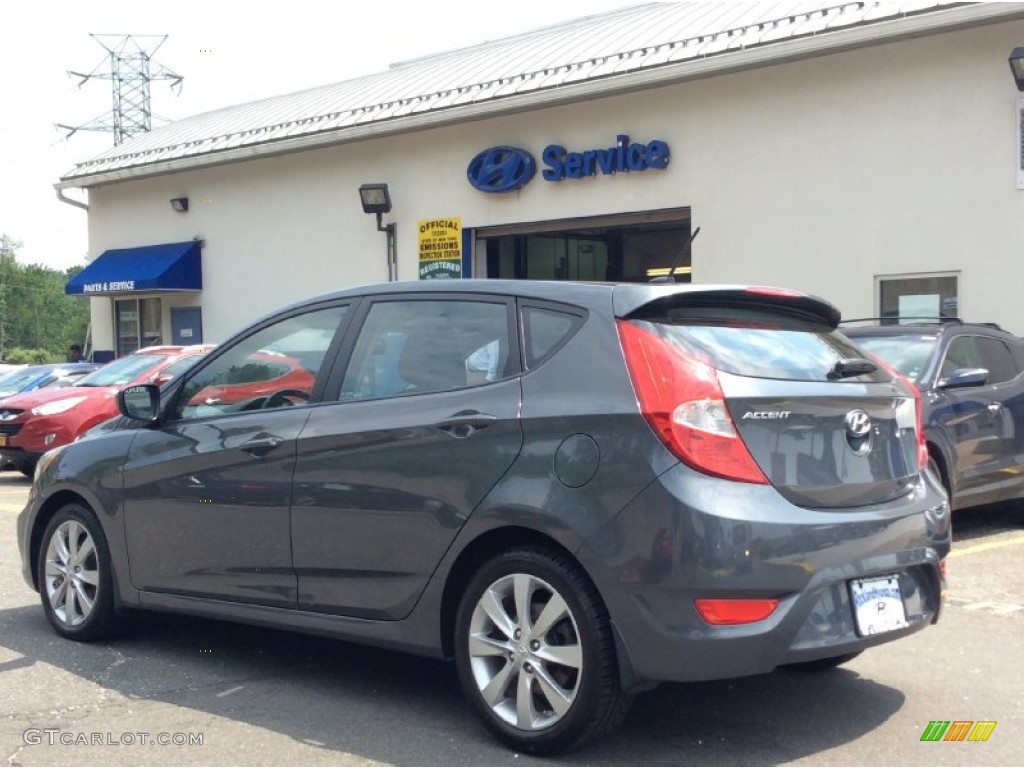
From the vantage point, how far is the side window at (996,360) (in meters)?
9.23

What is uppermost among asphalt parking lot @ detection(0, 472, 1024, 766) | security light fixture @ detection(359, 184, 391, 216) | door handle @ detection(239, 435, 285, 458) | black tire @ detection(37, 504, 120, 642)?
security light fixture @ detection(359, 184, 391, 216)

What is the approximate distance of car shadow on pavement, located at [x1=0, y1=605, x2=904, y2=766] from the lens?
14.4 feet

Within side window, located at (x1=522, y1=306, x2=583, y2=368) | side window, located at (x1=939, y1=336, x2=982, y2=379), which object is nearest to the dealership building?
side window, located at (x1=939, y1=336, x2=982, y2=379)

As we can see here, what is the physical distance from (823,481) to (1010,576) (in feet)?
12.9

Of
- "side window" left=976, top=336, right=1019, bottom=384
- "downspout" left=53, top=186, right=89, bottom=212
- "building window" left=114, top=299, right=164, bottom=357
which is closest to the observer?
"side window" left=976, top=336, right=1019, bottom=384

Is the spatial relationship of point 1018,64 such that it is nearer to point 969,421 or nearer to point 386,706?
point 969,421

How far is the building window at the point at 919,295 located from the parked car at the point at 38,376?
11055 mm

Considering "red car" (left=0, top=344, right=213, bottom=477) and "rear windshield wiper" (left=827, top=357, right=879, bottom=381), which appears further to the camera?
"red car" (left=0, top=344, right=213, bottom=477)

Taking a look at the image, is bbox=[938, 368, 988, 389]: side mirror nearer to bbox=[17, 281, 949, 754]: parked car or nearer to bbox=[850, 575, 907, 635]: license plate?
bbox=[17, 281, 949, 754]: parked car

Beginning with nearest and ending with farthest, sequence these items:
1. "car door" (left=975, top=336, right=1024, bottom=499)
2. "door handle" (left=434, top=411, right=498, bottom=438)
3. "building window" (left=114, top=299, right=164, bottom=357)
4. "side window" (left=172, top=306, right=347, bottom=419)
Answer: "door handle" (left=434, top=411, right=498, bottom=438) → "side window" (left=172, top=306, right=347, bottom=419) → "car door" (left=975, top=336, right=1024, bottom=499) → "building window" (left=114, top=299, right=164, bottom=357)

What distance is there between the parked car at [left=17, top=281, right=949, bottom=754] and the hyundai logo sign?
10.5 m

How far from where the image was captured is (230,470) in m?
5.33

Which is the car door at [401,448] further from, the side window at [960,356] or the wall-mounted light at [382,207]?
the wall-mounted light at [382,207]

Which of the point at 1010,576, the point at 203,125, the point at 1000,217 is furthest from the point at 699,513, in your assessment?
the point at 203,125
